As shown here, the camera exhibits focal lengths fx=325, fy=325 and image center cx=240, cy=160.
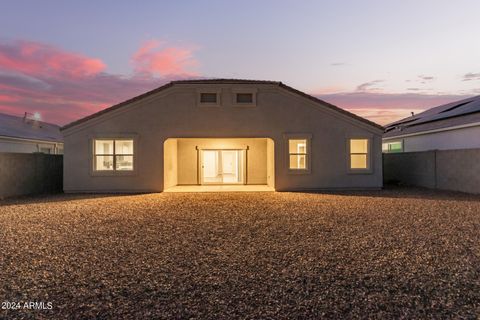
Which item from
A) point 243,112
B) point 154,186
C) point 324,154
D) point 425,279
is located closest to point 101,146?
point 154,186

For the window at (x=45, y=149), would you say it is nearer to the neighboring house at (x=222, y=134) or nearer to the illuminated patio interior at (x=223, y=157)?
the neighboring house at (x=222, y=134)

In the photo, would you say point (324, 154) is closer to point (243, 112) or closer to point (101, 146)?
point (243, 112)

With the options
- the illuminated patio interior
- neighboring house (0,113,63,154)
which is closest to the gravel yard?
the illuminated patio interior

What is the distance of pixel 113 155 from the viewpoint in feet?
52.0

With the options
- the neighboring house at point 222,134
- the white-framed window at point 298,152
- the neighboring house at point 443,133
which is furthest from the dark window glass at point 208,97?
the neighboring house at point 443,133

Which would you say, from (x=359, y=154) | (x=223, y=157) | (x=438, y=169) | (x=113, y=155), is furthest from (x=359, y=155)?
(x=113, y=155)

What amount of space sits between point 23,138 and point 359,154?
20181 mm

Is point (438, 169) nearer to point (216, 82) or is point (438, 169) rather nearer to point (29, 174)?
point (216, 82)

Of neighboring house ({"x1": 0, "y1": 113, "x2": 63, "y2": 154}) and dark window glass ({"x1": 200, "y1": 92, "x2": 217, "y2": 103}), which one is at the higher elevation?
dark window glass ({"x1": 200, "y1": 92, "x2": 217, "y2": 103})

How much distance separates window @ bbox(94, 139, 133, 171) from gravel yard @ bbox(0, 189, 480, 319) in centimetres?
609

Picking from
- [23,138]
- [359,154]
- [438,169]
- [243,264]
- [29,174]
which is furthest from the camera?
[23,138]

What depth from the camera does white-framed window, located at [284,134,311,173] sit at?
15.8m

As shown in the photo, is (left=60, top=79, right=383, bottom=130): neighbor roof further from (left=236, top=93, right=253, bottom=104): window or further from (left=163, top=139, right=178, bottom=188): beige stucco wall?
(left=163, top=139, right=178, bottom=188): beige stucco wall

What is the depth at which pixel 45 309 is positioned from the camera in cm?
375
